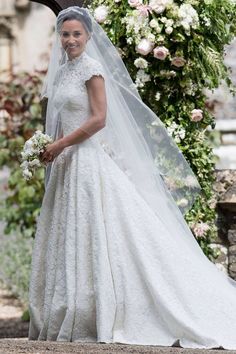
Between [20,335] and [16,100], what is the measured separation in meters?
2.36

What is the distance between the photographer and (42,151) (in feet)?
25.3

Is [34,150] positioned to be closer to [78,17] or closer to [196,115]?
[78,17]

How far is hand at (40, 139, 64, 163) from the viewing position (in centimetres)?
761

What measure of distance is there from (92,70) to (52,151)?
459 millimetres

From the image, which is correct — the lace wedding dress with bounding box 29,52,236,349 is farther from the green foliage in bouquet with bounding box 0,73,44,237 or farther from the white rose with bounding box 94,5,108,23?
the green foliage in bouquet with bounding box 0,73,44,237

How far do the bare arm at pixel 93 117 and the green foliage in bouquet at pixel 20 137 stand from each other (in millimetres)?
4513

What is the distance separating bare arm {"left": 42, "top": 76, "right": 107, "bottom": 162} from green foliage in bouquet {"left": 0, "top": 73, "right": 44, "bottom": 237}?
451cm

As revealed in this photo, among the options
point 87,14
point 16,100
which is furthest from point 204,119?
point 16,100

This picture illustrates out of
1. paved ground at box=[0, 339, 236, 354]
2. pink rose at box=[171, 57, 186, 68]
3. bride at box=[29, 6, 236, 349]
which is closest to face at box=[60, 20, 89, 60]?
bride at box=[29, 6, 236, 349]

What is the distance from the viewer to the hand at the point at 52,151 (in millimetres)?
7609

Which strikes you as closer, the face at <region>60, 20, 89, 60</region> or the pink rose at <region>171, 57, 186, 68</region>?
the face at <region>60, 20, 89, 60</region>

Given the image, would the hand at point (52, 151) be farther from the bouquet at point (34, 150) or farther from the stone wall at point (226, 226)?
the stone wall at point (226, 226)

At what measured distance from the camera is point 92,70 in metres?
7.59

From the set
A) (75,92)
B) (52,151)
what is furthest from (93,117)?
(52,151)
